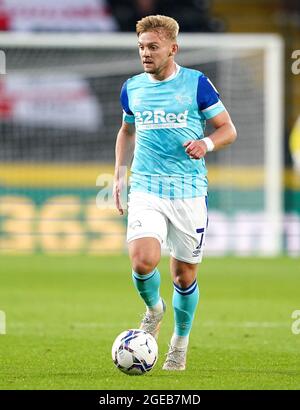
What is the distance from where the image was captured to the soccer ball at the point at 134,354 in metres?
7.20

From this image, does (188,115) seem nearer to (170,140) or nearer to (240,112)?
(170,140)

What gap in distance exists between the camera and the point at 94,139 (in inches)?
985

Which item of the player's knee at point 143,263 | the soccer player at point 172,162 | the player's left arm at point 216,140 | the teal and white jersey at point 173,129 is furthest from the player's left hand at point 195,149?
the player's knee at point 143,263

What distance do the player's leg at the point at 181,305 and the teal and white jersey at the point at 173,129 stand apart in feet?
1.62

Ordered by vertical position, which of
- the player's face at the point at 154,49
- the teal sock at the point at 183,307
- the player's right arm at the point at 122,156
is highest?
the player's face at the point at 154,49

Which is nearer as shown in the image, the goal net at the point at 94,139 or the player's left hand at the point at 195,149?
the player's left hand at the point at 195,149
